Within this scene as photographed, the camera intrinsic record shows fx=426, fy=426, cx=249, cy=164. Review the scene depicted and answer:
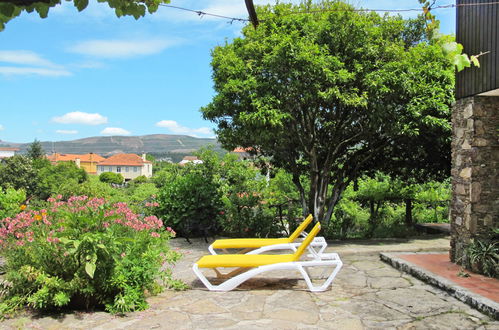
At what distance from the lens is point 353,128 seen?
967 centimetres

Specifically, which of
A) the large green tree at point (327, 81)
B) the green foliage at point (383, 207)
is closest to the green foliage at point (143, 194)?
the large green tree at point (327, 81)

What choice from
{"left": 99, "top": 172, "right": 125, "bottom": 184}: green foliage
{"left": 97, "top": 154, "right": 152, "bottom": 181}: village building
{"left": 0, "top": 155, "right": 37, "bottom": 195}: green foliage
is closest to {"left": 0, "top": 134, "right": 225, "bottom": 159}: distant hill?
{"left": 97, "top": 154, "right": 152, "bottom": 181}: village building

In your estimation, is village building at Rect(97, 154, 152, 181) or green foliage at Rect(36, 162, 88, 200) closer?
green foliage at Rect(36, 162, 88, 200)

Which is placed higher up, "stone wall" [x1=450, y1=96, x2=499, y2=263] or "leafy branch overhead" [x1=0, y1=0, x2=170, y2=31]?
"leafy branch overhead" [x1=0, y1=0, x2=170, y2=31]

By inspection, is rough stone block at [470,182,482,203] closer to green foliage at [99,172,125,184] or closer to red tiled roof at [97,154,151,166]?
green foliage at [99,172,125,184]

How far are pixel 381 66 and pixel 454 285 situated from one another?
15.2 ft

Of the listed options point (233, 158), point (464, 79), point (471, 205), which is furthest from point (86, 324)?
point (233, 158)

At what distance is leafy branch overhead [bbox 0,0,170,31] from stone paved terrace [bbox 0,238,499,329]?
287 cm

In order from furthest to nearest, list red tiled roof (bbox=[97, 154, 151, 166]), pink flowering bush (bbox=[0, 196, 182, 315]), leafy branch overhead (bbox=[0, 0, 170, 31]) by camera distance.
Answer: red tiled roof (bbox=[97, 154, 151, 166]) < pink flowering bush (bbox=[0, 196, 182, 315]) < leafy branch overhead (bbox=[0, 0, 170, 31])

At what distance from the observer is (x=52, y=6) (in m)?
2.36

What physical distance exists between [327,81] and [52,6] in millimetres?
6371

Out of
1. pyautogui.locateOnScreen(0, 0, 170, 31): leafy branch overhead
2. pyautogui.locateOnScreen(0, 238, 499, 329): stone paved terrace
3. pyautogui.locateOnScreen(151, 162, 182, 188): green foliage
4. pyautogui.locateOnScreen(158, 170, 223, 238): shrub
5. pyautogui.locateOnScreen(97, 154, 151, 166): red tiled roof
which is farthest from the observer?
pyautogui.locateOnScreen(97, 154, 151, 166): red tiled roof

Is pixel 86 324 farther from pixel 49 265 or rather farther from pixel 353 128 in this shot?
pixel 353 128

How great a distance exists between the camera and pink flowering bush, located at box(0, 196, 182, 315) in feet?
14.2
